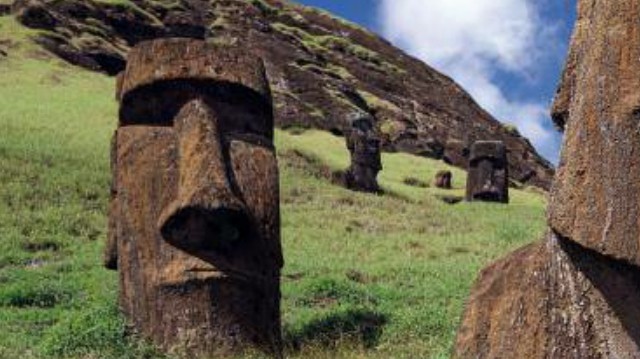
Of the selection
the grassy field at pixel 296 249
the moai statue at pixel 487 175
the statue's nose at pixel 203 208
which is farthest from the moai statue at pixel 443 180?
the statue's nose at pixel 203 208

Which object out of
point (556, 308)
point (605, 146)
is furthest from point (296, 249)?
point (605, 146)

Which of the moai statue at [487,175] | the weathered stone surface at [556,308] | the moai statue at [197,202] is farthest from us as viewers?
the moai statue at [487,175]

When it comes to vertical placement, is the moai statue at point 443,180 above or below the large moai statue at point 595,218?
below

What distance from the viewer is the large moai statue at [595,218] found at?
4.91 m

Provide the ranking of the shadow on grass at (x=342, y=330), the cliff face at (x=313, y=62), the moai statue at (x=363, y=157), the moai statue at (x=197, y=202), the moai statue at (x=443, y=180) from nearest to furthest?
1. the moai statue at (x=197, y=202)
2. the shadow on grass at (x=342, y=330)
3. the moai statue at (x=363, y=157)
4. the moai statue at (x=443, y=180)
5. the cliff face at (x=313, y=62)

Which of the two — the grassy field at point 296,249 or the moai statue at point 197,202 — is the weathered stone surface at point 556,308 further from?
the moai statue at point 197,202

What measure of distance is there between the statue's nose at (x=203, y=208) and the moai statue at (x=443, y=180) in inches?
1300

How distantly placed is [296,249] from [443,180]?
2368 centimetres

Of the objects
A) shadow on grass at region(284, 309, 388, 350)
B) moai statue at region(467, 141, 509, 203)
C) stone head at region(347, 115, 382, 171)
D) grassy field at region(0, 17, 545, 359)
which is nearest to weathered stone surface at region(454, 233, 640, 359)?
grassy field at region(0, 17, 545, 359)

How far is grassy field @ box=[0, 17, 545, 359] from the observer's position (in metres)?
9.66

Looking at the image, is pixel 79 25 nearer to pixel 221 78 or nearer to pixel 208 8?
pixel 208 8

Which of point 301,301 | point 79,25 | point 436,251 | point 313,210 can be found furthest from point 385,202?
point 79,25

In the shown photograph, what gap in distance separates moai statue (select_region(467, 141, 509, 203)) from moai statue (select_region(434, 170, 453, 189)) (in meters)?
5.51

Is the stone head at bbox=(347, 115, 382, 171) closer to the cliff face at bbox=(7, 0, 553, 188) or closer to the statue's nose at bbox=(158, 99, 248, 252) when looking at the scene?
the cliff face at bbox=(7, 0, 553, 188)
